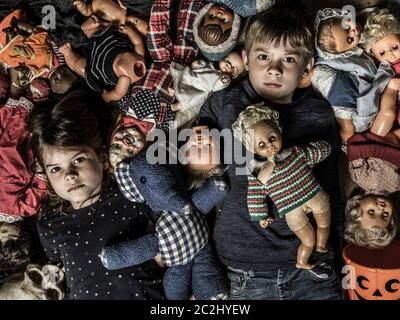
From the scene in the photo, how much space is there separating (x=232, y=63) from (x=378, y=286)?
3.00ft

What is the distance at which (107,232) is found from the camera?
1.77m

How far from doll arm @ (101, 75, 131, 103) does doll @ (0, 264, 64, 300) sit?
0.66 metres

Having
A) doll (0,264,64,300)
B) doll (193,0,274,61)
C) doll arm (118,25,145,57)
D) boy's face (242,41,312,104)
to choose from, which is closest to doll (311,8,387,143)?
boy's face (242,41,312,104)

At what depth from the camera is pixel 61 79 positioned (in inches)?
74.5

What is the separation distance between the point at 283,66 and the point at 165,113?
0.46 m

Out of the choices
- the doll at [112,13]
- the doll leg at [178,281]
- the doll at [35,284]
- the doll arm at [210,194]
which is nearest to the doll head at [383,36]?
the doll arm at [210,194]

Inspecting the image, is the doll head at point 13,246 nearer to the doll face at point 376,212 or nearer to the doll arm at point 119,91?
the doll arm at point 119,91

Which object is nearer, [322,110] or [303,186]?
[303,186]

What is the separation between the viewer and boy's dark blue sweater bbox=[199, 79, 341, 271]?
174 centimetres

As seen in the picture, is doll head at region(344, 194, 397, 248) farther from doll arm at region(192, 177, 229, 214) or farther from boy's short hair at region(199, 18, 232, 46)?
boy's short hair at region(199, 18, 232, 46)

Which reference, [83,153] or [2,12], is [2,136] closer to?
[83,153]

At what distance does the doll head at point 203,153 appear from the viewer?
172 centimetres

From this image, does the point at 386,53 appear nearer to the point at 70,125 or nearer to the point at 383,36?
the point at 383,36

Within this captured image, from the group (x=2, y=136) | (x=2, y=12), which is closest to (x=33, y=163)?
(x=2, y=136)
